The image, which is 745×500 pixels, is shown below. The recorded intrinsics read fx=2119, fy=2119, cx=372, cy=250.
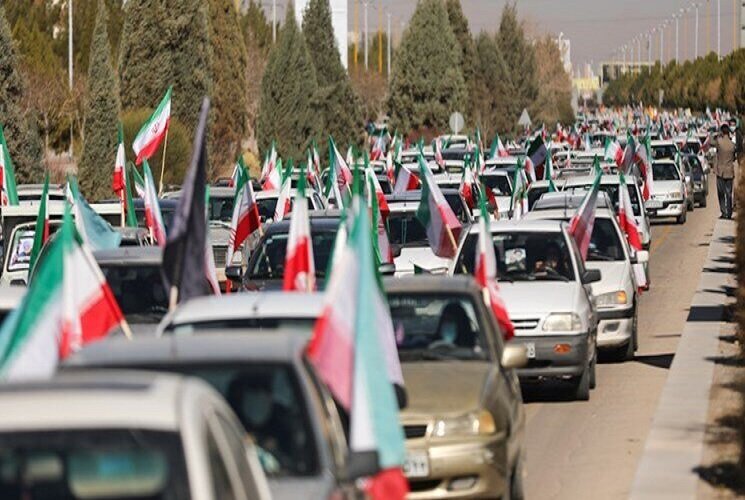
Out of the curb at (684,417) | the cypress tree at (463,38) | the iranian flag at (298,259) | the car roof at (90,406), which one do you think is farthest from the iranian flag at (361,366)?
the cypress tree at (463,38)

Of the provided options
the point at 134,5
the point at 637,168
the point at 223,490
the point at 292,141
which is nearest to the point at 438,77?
the point at 292,141

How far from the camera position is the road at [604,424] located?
13773 millimetres

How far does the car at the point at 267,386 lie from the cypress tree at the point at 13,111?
36842 mm

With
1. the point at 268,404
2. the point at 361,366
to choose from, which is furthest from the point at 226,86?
the point at 361,366

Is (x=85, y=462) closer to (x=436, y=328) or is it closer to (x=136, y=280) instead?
(x=436, y=328)

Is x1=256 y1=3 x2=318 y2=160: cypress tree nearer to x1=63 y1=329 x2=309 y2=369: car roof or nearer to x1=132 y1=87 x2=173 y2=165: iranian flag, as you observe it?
x1=132 y1=87 x2=173 y2=165: iranian flag

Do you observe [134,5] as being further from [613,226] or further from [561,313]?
[561,313]

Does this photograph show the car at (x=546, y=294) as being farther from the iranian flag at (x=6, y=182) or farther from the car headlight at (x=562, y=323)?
the iranian flag at (x=6, y=182)

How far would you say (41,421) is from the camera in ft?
20.4

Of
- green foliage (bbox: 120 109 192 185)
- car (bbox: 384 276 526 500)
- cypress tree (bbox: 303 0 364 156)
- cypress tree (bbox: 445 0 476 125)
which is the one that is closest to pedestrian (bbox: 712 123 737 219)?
green foliage (bbox: 120 109 192 185)

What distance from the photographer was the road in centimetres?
1377

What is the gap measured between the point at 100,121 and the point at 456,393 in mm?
38193

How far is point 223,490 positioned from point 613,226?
16.6 metres

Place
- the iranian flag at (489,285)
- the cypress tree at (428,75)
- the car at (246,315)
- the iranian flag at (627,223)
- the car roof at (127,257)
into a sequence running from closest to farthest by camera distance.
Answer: the car at (246,315) → the iranian flag at (489,285) → the car roof at (127,257) → the iranian flag at (627,223) → the cypress tree at (428,75)
